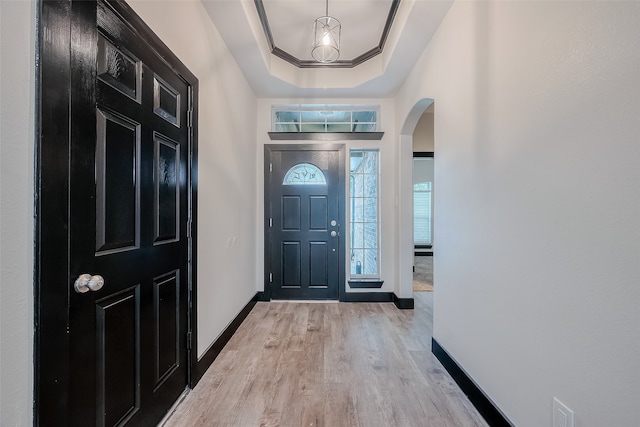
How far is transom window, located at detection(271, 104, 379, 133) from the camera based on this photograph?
12.3ft

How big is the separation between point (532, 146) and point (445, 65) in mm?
1236

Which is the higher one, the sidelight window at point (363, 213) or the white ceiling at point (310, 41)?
the white ceiling at point (310, 41)

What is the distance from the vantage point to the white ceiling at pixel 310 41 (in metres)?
2.17

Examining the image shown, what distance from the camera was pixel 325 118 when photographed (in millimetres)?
3760

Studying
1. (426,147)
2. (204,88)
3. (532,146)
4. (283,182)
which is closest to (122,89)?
(204,88)

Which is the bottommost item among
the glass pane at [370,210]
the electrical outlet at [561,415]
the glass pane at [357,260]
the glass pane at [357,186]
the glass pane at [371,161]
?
the electrical outlet at [561,415]

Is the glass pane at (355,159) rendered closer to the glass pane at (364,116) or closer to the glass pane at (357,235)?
the glass pane at (364,116)

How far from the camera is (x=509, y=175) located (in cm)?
144

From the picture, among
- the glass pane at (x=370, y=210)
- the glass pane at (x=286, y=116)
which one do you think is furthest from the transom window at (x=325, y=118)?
the glass pane at (x=370, y=210)

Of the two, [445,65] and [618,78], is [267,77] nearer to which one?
[445,65]

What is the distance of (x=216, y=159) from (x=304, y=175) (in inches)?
62.3
